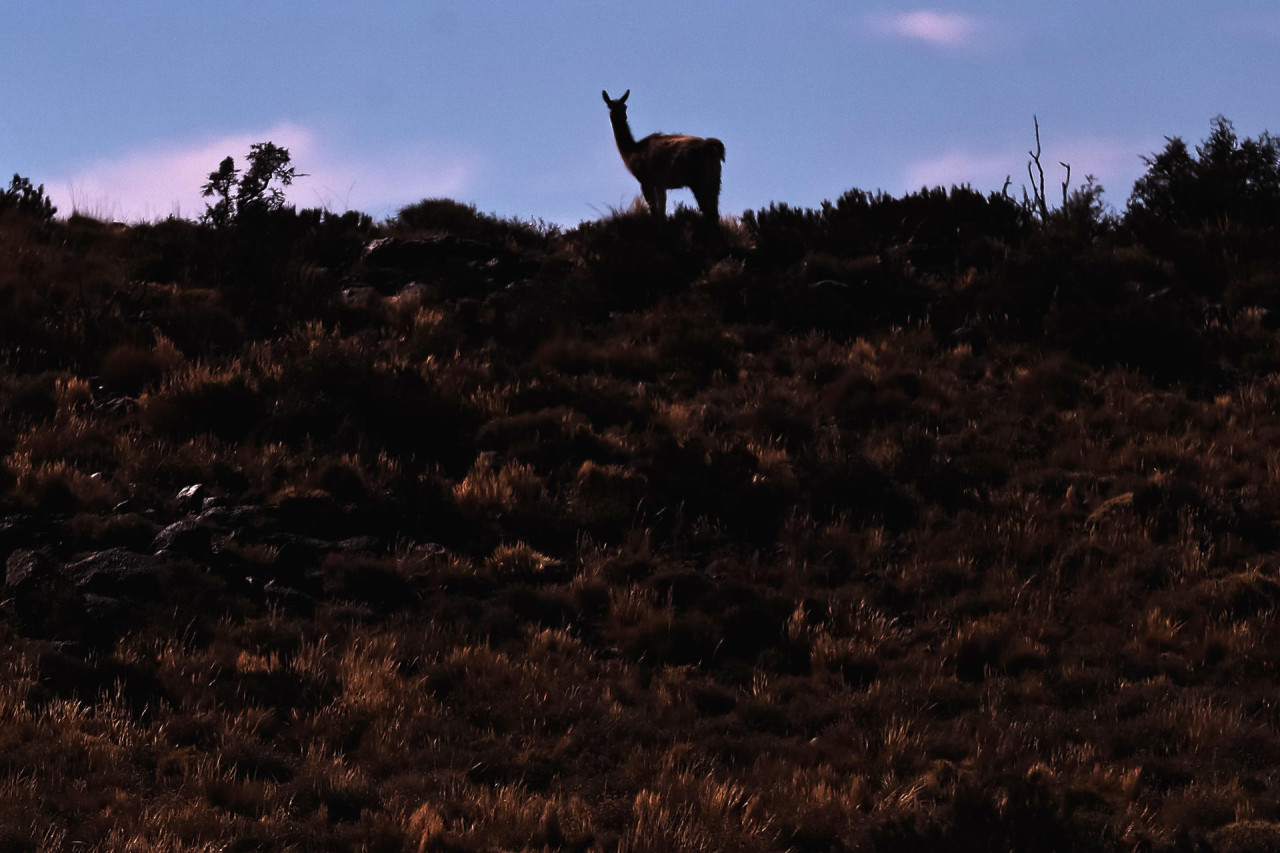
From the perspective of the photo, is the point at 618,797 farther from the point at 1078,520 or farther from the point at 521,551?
the point at 1078,520

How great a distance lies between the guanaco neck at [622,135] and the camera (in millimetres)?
18422

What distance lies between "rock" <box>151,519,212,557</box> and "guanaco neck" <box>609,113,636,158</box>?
34.3 feet

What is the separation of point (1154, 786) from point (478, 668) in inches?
166

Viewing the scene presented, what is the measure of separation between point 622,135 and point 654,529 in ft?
30.6

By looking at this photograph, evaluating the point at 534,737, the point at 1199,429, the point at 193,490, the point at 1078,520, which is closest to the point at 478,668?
the point at 534,737

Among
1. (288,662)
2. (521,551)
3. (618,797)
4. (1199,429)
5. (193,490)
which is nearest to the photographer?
(618,797)

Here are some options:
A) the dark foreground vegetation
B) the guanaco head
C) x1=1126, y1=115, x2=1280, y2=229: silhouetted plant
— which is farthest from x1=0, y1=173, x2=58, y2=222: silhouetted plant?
x1=1126, y1=115, x2=1280, y2=229: silhouetted plant

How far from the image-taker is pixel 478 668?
26.9ft

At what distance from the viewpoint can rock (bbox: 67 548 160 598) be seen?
891cm

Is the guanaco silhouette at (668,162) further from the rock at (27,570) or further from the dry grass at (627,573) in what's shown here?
the rock at (27,570)

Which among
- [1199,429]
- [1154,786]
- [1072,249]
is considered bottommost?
[1154,786]

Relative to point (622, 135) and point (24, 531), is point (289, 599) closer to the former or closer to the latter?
point (24, 531)

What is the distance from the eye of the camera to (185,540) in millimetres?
9688

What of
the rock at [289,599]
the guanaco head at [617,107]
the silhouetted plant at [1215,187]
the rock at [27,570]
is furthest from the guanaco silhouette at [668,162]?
the rock at [27,570]
